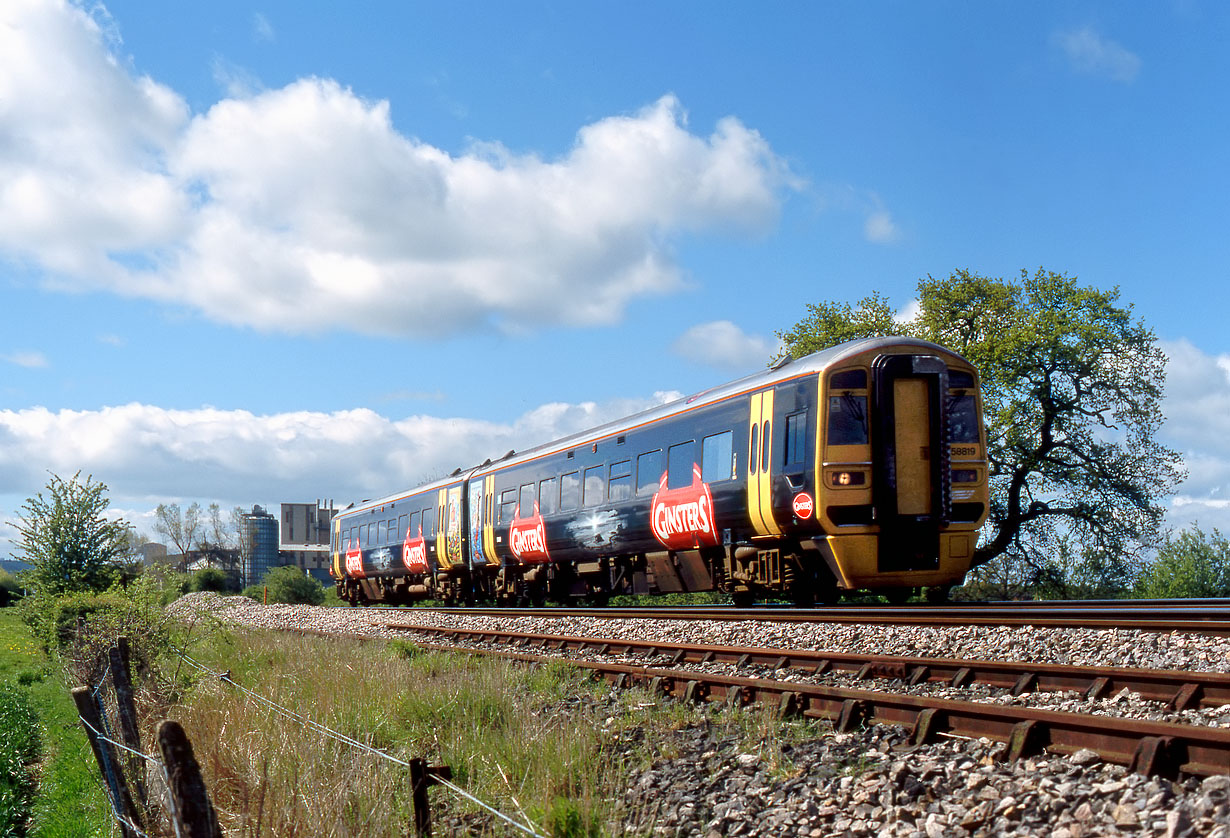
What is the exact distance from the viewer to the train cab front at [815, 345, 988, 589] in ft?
40.3

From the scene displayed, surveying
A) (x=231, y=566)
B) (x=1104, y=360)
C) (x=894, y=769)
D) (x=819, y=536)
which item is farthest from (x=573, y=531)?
(x=231, y=566)

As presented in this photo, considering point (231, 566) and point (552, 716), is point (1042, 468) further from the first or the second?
point (231, 566)

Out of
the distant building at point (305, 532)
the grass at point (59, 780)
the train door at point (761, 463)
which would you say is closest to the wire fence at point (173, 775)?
the grass at point (59, 780)

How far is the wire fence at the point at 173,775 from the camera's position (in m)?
3.55

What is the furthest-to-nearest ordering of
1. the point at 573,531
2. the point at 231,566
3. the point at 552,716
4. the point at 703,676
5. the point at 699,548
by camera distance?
1. the point at 231,566
2. the point at 573,531
3. the point at 699,548
4. the point at 703,676
5. the point at 552,716

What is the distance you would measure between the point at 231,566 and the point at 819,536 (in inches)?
3080

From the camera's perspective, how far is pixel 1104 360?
30.0 meters

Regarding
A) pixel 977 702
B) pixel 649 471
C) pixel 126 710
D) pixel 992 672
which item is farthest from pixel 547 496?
pixel 977 702

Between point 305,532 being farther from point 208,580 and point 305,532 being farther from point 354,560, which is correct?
point 354,560

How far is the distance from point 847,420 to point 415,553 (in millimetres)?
17231

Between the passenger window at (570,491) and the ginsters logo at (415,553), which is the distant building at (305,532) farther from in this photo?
the passenger window at (570,491)

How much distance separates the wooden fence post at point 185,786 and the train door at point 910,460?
992 cm

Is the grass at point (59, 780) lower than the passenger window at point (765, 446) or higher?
lower

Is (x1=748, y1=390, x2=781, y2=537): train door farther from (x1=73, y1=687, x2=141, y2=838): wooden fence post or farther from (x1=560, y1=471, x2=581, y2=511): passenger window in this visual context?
(x1=73, y1=687, x2=141, y2=838): wooden fence post
